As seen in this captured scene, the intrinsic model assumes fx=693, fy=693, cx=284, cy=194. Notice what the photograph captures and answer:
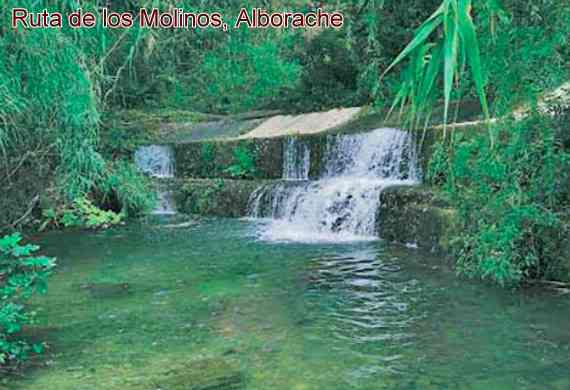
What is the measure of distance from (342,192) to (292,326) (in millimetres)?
4965

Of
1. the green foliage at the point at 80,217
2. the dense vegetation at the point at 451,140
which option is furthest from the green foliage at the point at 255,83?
the dense vegetation at the point at 451,140

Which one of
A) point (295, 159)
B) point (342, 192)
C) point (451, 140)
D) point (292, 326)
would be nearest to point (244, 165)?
point (295, 159)

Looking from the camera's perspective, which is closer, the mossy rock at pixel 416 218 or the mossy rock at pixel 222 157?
the mossy rock at pixel 416 218

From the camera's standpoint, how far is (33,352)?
15.7ft

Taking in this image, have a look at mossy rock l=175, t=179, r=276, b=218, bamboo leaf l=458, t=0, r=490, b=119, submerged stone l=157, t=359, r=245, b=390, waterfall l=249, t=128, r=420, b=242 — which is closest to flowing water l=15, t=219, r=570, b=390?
submerged stone l=157, t=359, r=245, b=390

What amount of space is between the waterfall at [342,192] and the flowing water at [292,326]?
1461mm

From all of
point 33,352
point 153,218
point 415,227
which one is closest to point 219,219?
point 153,218

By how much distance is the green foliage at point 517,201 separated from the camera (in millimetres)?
5945

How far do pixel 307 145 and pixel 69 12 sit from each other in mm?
7181

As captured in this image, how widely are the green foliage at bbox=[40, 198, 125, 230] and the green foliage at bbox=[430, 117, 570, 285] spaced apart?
5.71m

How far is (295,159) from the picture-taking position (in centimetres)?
1266

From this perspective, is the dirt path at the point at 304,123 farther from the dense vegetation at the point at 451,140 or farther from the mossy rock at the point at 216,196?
the dense vegetation at the point at 451,140

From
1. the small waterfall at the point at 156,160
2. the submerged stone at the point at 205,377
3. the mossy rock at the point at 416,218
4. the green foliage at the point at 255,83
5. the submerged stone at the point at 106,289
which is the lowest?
the submerged stone at the point at 106,289

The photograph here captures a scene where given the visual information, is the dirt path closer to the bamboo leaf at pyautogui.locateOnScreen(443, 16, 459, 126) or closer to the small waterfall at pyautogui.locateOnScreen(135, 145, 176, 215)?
the small waterfall at pyautogui.locateOnScreen(135, 145, 176, 215)
